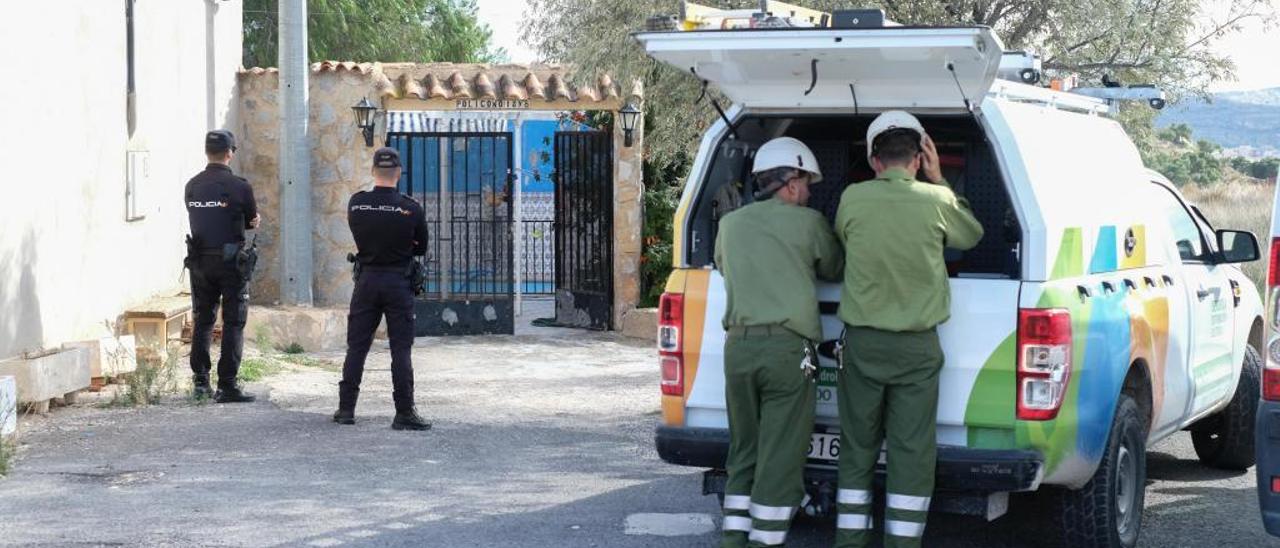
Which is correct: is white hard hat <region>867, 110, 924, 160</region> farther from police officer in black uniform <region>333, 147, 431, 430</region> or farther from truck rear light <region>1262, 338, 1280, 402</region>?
police officer in black uniform <region>333, 147, 431, 430</region>

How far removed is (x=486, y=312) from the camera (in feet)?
53.4

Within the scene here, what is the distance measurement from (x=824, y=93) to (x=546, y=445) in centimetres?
386

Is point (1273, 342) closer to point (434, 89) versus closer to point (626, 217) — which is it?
point (626, 217)

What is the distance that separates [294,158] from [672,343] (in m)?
9.87

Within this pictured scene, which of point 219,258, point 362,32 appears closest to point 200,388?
point 219,258

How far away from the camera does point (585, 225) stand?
55.5 ft

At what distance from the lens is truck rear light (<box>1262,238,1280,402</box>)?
238 inches

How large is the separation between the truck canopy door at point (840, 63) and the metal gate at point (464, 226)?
9.39 metres

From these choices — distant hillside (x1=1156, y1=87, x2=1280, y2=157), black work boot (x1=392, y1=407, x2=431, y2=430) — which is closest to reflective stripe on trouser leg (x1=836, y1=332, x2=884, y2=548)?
A: black work boot (x1=392, y1=407, x2=431, y2=430)

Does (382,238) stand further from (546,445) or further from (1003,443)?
(1003,443)

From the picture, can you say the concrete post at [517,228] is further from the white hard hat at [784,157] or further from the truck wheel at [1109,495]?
the truck wheel at [1109,495]

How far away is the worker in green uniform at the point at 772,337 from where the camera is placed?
637 centimetres

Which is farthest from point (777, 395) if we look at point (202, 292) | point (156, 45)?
point (156, 45)

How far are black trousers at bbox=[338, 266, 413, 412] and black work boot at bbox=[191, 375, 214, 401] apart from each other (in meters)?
1.42
